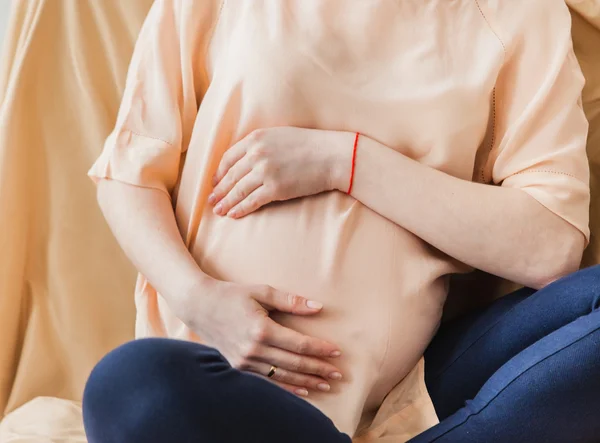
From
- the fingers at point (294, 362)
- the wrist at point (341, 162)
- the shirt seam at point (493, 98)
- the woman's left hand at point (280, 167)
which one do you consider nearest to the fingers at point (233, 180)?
the woman's left hand at point (280, 167)

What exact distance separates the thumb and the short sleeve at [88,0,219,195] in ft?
0.78

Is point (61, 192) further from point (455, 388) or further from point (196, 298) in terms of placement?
point (455, 388)

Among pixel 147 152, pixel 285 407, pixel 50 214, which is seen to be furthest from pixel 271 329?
pixel 50 214

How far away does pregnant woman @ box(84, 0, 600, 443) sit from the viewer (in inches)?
35.4

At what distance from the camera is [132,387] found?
67 cm

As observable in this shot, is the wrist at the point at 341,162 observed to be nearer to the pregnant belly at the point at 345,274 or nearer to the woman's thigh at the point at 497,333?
the pregnant belly at the point at 345,274

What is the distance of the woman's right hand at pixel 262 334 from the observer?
864 mm

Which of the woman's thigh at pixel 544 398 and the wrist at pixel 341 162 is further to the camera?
the wrist at pixel 341 162

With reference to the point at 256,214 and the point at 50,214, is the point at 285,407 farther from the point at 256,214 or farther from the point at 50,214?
the point at 50,214

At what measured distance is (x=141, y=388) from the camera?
2.20ft

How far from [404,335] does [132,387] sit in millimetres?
394

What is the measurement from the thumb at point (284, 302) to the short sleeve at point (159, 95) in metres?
0.24

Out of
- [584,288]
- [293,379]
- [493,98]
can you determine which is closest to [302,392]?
[293,379]

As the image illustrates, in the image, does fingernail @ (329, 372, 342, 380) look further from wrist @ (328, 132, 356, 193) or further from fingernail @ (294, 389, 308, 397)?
wrist @ (328, 132, 356, 193)
